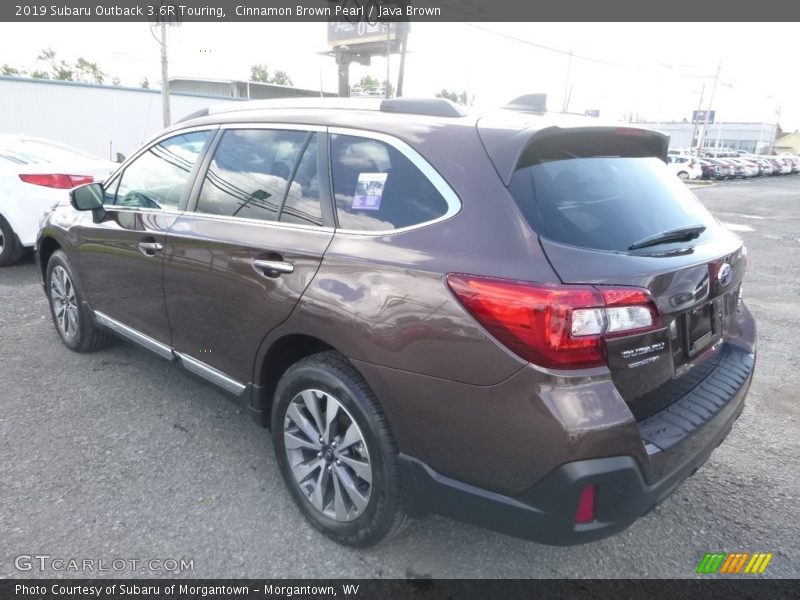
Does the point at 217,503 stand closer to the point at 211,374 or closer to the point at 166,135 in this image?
the point at 211,374

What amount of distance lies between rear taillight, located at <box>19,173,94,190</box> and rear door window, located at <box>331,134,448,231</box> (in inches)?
211

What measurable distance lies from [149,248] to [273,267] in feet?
3.80

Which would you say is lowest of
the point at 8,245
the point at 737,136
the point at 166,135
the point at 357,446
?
the point at 8,245

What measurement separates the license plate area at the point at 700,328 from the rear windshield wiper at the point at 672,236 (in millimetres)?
273

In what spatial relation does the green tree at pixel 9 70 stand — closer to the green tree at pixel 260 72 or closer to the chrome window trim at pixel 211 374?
the green tree at pixel 260 72

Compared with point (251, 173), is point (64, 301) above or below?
below

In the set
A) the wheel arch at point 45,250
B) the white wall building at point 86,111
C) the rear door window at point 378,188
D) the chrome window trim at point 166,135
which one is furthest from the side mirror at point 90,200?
the white wall building at point 86,111

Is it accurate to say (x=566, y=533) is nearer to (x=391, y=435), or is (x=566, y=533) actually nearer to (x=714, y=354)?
(x=391, y=435)

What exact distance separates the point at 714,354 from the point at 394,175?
1.55 meters

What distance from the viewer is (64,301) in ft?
14.5

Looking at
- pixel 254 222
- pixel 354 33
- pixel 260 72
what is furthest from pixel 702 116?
pixel 254 222

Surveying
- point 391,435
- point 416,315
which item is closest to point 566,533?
point 391,435

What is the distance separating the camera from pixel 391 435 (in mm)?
2193

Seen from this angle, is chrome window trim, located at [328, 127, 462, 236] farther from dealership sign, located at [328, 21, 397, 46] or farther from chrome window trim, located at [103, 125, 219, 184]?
dealership sign, located at [328, 21, 397, 46]
